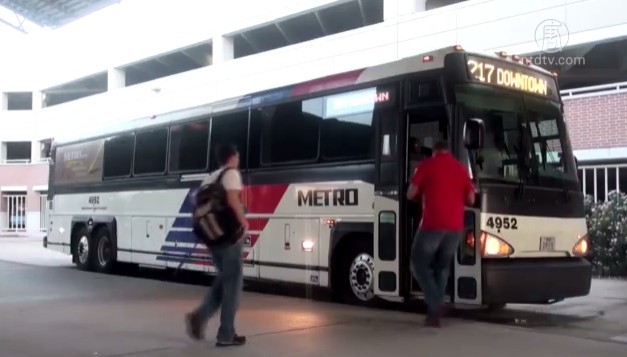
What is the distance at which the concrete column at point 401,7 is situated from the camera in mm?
23016

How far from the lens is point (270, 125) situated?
1077 centimetres

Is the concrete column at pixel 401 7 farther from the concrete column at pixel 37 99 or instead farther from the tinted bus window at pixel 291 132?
the concrete column at pixel 37 99

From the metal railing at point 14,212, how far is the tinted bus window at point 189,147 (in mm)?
33676

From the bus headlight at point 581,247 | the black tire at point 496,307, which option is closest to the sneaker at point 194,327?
the black tire at point 496,307

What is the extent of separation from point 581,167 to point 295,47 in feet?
45.6

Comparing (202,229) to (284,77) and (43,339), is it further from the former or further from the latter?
(284,77)

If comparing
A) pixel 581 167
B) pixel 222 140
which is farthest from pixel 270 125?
pixel 581 167

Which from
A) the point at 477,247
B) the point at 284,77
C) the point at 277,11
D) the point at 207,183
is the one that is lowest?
the point at 477,247

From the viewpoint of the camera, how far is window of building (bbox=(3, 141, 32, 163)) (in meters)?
46.2

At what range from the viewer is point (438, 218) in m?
7.45

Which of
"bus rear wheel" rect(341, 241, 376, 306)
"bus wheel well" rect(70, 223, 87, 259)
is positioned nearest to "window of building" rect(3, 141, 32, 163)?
"bus wheel well" rect(70, 223, 87, 259)

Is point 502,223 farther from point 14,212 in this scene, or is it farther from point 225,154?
point 14,212

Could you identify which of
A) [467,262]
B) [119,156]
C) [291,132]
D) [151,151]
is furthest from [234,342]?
[119,156]

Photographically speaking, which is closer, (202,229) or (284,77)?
(202,229)
